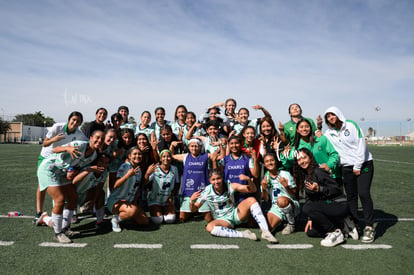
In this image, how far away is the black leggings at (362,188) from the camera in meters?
3.98

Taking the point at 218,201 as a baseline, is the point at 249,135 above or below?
above

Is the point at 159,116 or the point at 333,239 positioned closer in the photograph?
the point at 333,239

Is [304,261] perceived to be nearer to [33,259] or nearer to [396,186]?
[33,259]

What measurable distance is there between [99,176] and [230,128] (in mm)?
2802

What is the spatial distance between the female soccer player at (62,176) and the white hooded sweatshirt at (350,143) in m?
3.55

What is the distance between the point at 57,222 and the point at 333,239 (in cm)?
372

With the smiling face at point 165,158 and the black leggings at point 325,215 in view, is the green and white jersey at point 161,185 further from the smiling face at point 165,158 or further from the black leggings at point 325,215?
the black leggings at point 325,215

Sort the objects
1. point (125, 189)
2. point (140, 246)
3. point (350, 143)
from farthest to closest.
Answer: point (125, 189), point (350, 143), point (140, 246)

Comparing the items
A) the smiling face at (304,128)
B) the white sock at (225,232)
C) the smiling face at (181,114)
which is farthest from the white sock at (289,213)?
the smiling face at (181,114)

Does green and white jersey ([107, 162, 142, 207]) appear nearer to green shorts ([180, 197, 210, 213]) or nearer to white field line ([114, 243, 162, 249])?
green shorts ([180, 197, 210, 213])

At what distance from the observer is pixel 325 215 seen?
13.0ft

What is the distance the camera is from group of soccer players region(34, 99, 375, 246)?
3904 mm

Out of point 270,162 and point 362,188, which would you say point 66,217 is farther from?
point 362,188

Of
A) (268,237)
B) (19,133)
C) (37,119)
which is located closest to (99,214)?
(268,237)
